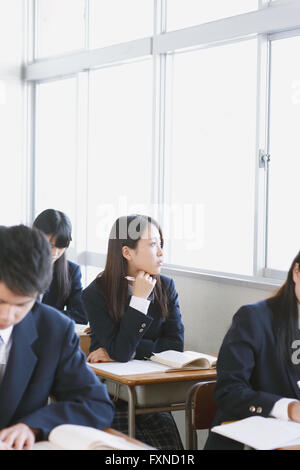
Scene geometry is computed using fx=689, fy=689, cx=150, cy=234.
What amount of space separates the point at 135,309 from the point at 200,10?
192cm

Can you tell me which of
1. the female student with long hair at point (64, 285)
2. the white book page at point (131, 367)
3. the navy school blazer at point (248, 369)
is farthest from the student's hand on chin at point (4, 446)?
the female student with long hair at point (64, 285)

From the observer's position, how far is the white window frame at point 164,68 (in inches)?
140

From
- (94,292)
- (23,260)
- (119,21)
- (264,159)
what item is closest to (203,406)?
(94,292)

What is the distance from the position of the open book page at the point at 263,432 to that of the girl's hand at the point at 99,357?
117 centimetres

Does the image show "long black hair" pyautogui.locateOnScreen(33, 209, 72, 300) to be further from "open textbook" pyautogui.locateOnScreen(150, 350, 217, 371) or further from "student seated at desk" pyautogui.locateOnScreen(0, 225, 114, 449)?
"student seated at desk" pyautogui.locateOnScreen(0, 225, 114, 449)

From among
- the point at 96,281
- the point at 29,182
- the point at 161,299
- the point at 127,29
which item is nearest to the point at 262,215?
the point at 161,299

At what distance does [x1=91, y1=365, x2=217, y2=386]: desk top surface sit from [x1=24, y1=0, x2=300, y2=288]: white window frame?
29.0 inches

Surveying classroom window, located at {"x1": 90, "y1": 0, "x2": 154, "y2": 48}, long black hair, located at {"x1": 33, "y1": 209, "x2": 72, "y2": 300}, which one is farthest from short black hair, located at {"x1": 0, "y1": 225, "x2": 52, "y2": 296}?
classroom window, located at {"x1": 90, "y1": 0, "x2": 154, "y2": 48}

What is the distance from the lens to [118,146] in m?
4.79

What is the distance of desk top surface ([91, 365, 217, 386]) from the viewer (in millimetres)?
2715

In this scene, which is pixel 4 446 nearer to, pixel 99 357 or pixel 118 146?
pixel 99 357

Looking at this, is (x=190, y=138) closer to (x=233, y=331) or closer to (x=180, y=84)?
(x=180, y=84)

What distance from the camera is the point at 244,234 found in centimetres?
377

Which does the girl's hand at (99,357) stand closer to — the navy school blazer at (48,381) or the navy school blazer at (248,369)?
the navy school blazer at (248,369)
